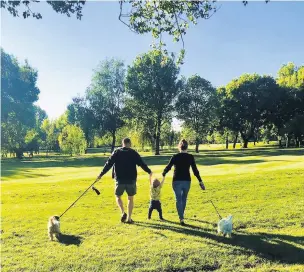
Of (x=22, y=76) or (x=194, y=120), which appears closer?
(x=194, y=120)

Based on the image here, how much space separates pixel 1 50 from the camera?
63656mm

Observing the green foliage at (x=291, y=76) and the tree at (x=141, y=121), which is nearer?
the tree at (x=141, y=121)

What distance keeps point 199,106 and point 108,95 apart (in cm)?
1699

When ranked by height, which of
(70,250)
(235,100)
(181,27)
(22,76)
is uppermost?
(22,76)

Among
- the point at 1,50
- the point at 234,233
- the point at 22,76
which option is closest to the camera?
the point at 234,233

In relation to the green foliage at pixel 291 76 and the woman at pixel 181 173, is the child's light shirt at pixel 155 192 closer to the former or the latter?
the woman at pixel 181 173

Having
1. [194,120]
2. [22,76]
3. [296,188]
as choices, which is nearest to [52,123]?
[22,76]

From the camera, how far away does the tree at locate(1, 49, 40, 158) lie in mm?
65375

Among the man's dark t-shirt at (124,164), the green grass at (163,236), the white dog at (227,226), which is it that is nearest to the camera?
the green grass at (163,236)

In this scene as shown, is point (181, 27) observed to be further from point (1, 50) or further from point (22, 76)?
point (22, 76)

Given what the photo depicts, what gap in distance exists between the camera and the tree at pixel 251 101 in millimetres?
71938

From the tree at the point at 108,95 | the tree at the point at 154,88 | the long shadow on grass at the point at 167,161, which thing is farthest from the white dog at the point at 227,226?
the tree at the point at 108,95

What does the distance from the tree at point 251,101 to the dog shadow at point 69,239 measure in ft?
219

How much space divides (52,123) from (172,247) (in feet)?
353
